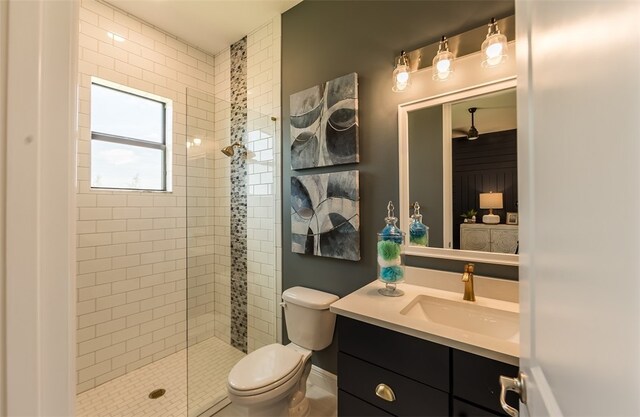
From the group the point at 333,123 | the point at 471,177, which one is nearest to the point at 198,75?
the point at 333,123

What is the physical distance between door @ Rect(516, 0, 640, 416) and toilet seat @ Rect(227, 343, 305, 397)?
119 cm

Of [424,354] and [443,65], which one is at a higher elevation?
[443,65]

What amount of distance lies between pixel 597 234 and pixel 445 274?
3.91 feet

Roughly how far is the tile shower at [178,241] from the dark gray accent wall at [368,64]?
37cm

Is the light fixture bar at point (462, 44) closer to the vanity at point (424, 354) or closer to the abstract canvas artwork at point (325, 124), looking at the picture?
the abstract canvas artwork at point (325, 124)

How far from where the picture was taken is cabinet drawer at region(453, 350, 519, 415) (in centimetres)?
84

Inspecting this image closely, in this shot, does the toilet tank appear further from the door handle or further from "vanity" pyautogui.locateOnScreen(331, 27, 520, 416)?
the door handle

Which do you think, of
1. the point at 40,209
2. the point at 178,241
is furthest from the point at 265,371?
the point at 178,241

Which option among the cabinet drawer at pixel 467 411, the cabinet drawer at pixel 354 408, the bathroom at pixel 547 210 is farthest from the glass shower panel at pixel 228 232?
the bathroom at pixel 547 210

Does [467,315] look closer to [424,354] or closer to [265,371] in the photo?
[424,354]

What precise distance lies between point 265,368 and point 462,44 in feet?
6.71

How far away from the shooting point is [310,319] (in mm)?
1710

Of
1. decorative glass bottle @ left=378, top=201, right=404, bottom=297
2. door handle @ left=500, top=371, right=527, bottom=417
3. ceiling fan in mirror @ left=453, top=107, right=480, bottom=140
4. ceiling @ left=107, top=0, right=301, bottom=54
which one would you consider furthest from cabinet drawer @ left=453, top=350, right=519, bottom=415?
ceiling @ left=107, top=0, right=301, bottom=54

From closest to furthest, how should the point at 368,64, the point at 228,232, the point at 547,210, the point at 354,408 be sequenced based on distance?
the point at 547,210 < the point at 354,408 < the point at 368,64 < the point at 228,232
